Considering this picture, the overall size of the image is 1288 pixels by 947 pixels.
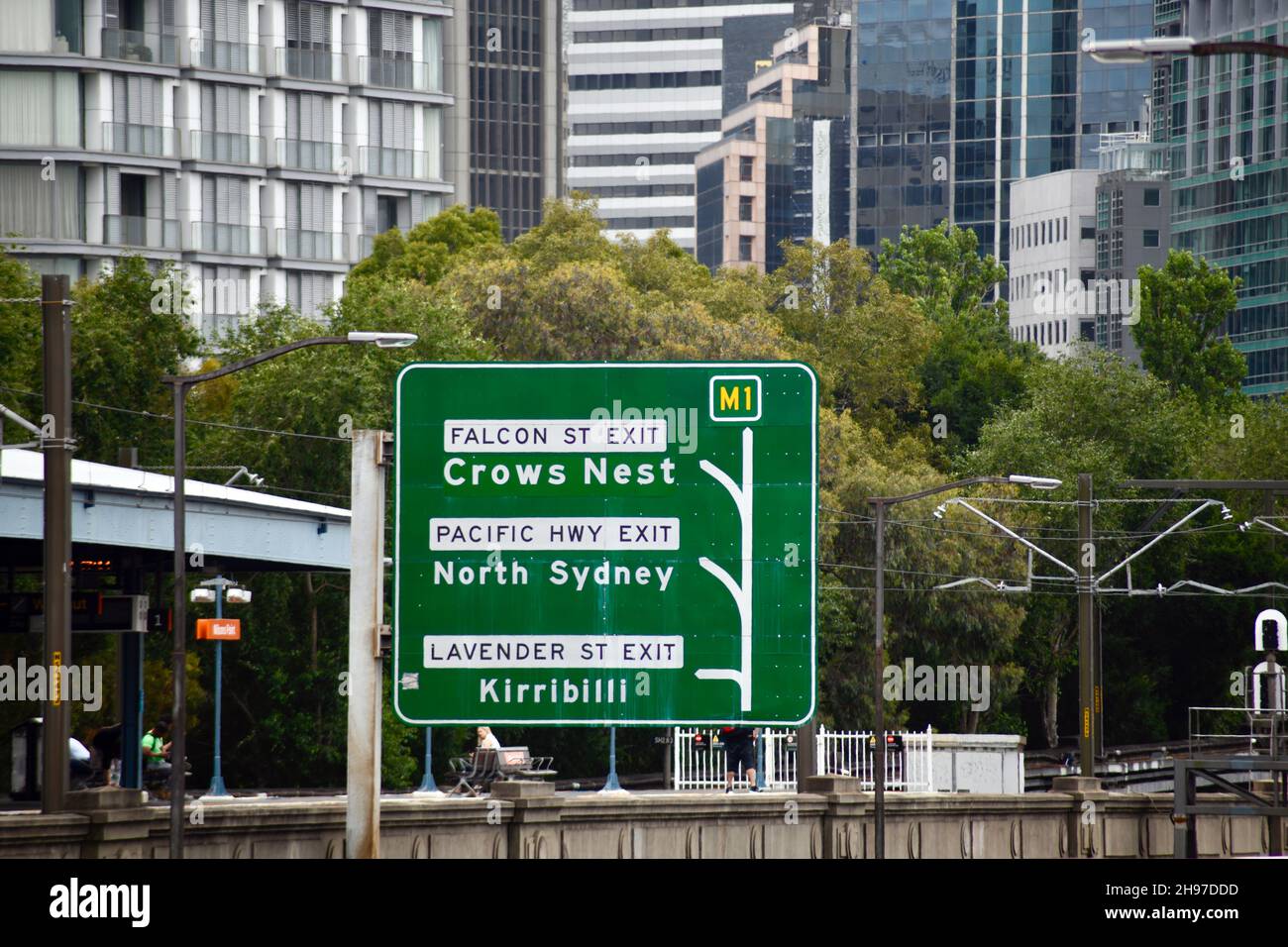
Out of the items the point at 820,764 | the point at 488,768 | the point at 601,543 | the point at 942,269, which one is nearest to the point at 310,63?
the point at 942,269

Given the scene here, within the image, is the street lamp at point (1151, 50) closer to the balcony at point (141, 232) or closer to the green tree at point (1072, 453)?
the green tree at point (1072, 453)

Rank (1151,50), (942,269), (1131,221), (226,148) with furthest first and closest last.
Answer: (1131,221), (942,269), (226,148), (1151,50)

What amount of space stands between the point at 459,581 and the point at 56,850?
627 centimetres

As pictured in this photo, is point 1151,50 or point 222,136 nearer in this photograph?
point 1151,50

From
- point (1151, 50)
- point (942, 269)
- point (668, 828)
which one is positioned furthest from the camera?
point (942, 269)

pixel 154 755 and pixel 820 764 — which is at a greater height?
pixel 154 755

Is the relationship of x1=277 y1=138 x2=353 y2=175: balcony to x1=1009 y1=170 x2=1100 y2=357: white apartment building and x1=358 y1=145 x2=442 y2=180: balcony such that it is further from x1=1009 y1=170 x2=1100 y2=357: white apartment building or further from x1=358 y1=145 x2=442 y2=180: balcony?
x1=1009 y1=170 x2=1100 y2=357: white apartment building

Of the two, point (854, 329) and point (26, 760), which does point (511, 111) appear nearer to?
point (854, 329)

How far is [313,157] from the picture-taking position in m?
105

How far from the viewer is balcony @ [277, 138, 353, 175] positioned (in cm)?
10400

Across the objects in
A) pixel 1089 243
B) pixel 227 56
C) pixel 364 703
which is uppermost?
pixel 1089 243

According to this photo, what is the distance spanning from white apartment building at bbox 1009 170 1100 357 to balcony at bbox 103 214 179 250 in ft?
313

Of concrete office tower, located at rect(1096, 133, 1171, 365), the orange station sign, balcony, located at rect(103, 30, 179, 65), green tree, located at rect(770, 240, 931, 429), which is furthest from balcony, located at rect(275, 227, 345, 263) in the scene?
concrete office tower, located at rect(1096, 133, 1171, 365)

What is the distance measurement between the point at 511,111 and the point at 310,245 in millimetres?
77584
